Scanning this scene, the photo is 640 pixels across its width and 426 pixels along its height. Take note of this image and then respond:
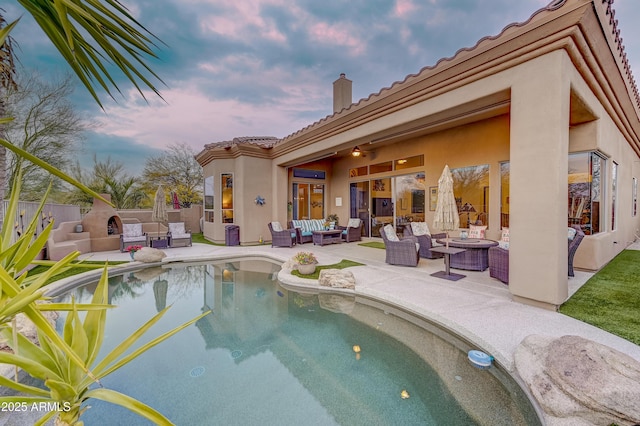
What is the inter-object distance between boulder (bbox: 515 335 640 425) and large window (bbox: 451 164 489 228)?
6.61 meters

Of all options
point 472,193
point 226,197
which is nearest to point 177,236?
point 226,197

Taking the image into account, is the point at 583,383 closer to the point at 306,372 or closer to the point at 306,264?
the point at 306,372

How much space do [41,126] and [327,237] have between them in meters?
12.4

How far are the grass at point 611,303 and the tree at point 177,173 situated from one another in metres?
21.1

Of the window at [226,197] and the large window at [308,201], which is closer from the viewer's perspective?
the window at [226,197]

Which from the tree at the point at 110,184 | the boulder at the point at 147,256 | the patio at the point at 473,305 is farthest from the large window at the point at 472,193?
the tree at the point at 110,184

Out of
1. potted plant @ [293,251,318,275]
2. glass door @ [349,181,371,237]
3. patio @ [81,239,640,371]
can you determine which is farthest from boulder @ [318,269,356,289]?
glass door @ [349,181,371,237]

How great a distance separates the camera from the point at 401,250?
6797mm

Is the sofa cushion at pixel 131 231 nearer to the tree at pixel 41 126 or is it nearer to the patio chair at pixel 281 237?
the tree at pixel 41 126

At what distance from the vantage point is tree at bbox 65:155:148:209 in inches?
609

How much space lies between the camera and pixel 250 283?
626 cm

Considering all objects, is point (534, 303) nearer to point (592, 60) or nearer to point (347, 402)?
point (347, 402)

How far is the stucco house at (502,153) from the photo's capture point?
3.85m

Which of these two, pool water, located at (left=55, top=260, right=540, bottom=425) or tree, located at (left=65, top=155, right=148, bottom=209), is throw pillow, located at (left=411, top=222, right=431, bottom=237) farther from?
tree, located at (left=65, top=155, right=148, bottom=209)
